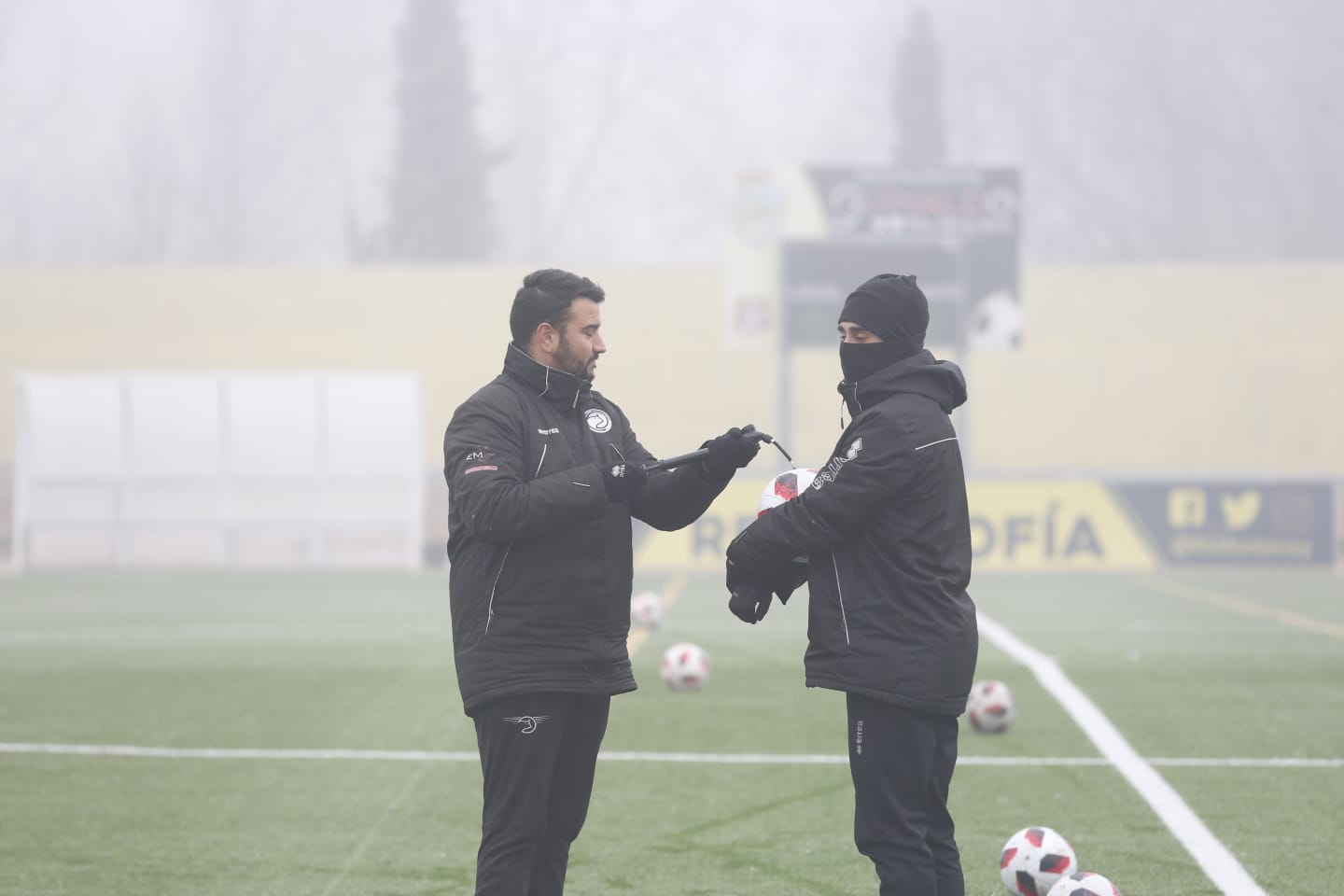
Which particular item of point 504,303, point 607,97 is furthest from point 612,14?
point 504,303

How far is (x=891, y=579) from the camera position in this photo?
4750 millimetres

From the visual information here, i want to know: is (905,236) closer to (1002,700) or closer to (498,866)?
(1002,700)

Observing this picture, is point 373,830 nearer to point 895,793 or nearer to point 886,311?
point 895,793

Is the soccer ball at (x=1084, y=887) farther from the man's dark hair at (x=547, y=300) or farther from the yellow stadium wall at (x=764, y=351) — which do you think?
the yellow stadium wall at (x=764, y=351)

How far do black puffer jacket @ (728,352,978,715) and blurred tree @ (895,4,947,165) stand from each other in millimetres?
43233

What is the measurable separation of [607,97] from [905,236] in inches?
1233

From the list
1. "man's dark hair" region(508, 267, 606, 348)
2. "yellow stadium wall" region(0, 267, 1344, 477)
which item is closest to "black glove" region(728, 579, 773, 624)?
"man's dark hair" region(508, 267, 606, 348)

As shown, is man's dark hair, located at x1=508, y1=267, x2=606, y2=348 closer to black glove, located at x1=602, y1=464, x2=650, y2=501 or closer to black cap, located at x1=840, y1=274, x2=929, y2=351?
black glove, located at x1=602, y1=464, x2=650, y2=501

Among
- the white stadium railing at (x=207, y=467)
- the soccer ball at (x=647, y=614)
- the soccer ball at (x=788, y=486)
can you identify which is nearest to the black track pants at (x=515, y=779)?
the soccer ball at (x=788, y=486)

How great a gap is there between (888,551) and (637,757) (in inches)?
167

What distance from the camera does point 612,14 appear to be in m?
58.3

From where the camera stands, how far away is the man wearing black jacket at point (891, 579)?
4.69 meters

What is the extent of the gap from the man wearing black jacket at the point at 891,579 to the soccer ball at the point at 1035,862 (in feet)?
3.39

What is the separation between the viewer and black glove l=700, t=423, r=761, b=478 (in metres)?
4.82
